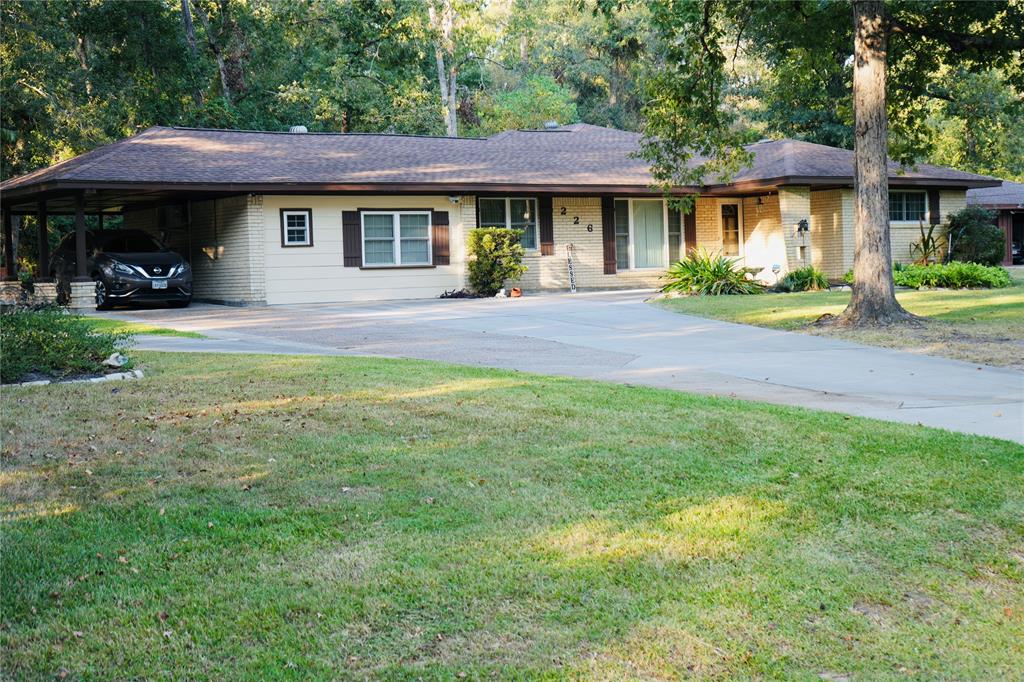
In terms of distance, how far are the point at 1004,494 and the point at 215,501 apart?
4.46 m

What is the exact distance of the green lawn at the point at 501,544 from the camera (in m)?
4.07

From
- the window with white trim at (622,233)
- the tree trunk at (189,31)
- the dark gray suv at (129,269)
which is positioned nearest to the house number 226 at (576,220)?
the window with white trim at (622,233)

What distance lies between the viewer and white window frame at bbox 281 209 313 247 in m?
24.4

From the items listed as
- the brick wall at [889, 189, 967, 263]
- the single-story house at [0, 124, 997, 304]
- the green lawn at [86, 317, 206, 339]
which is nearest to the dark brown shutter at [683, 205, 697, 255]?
the single-story house at [0, 124, 997, 304]

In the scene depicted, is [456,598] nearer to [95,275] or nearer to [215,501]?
[215,501]

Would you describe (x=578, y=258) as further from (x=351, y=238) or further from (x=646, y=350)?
(x=646, y=350)

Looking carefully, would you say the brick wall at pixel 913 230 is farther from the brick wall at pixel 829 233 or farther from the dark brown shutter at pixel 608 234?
the dark brown shutter at pixel 608 234

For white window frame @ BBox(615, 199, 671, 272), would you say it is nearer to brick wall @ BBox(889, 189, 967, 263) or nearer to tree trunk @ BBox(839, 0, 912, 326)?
brick wall @ BBox(889, 189, 967, 263)

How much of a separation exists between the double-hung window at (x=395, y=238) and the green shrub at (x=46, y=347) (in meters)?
14.8

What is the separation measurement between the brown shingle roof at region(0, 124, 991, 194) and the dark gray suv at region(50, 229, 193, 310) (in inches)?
62.6

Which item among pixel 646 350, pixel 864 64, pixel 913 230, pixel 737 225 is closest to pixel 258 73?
pixel 737 225

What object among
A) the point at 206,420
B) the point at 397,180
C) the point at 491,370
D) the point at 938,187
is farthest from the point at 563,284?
the point at 206,420

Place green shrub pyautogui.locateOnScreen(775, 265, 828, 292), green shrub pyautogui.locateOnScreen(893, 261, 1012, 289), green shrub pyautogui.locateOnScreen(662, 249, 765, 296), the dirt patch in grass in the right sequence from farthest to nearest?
green shrub pyautogui.locateOnScreen(775, 265, 828, 292)
green shrub pyautogui.locateOnScreen(662, 249, 765, 296)
green shrub pyautogui.locateOnScreen(893, 261, 1012, 289)
the dirt patch in grass

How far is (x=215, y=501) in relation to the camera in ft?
18.9
